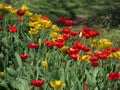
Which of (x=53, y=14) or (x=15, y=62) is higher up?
(x=15, y=62)

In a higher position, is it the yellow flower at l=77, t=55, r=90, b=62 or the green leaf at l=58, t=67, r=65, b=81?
the yellow flower at l=77, t=55, r=90, b=62

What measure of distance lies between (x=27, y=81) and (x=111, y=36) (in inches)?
172

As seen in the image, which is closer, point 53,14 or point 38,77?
point 38,77

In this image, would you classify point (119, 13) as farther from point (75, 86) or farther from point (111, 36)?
point (75, 86)

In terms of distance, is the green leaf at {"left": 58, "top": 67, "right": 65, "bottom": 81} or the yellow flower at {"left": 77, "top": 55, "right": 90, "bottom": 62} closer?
the green leaf at {"left": 58, "top": 67, "right": 65, "bottom": 81}

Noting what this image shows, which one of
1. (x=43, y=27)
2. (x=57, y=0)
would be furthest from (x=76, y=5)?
(x=43, y=27)

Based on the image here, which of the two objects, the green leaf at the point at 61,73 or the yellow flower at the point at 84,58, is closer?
the green leaf at the point at 61,73

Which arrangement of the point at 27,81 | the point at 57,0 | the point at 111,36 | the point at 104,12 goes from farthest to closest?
the point at 57,0
the point at 104,12
the point at 111,36
the point at 27,81

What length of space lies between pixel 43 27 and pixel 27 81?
144 centimetres

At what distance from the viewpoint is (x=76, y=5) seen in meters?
12.1

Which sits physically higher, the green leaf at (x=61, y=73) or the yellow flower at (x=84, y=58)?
the yellow flower at (x=84, y=58)

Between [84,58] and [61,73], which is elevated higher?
[84,58]

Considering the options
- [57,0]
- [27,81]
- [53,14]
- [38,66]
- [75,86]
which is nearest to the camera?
[75,86]

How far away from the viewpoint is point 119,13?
441 inches
